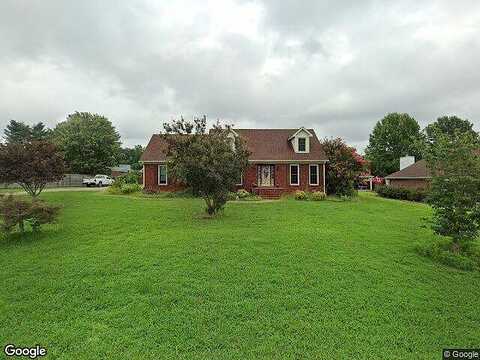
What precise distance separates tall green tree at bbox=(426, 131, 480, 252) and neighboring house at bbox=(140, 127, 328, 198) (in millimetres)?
14757

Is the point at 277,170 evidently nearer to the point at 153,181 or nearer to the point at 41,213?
the point at 153,181

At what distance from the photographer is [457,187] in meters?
9.92

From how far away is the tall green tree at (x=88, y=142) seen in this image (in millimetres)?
51719

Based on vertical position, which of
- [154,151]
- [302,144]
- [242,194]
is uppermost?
[302,144]

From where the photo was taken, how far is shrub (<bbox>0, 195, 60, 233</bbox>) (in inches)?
400

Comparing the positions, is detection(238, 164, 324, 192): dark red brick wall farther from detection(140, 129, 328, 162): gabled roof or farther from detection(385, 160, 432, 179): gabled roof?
detection(385, 160, 432, 179): gabled roof

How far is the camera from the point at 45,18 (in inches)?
531

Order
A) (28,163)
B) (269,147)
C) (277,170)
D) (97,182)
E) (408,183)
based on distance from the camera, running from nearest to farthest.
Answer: (28,163) < (277,170) < (269,147) < (408,183) < (97,182)

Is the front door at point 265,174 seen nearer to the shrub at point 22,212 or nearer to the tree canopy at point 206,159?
the tree canopy at point 206,159

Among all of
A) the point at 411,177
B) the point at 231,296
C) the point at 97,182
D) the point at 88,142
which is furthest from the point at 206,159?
the point at 88,142

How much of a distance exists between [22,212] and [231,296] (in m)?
7.82

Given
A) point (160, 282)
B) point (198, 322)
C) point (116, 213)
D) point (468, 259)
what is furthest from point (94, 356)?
point (116, 213)

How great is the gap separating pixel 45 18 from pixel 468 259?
1723cm

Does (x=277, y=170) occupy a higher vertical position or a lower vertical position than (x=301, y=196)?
higher
